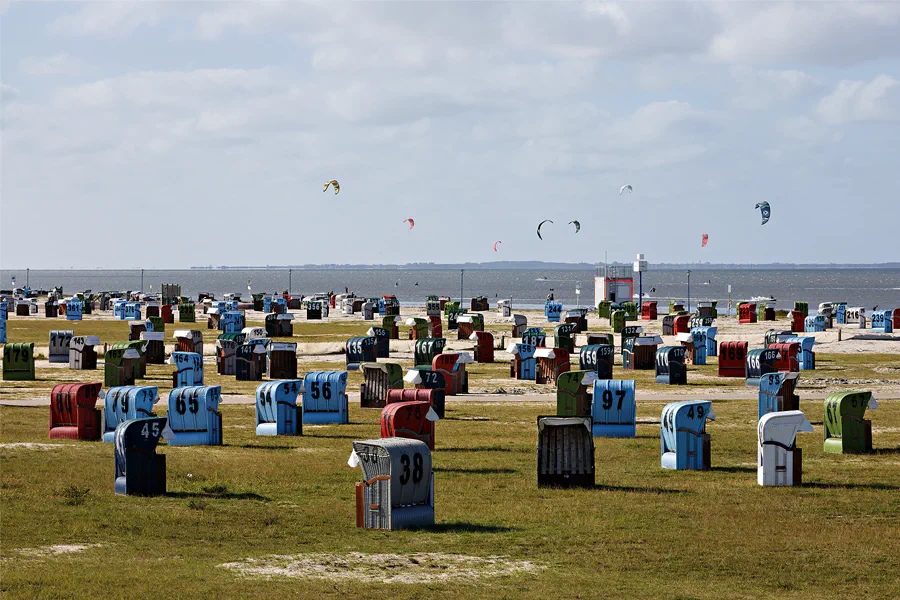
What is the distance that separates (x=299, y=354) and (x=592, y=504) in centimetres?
4312

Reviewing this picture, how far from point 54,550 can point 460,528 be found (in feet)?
18.1

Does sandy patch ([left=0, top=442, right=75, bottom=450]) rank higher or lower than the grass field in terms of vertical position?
higher

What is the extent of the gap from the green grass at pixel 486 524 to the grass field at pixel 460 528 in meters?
0.04

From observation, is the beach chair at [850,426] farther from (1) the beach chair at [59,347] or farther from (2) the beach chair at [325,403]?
(1) the beach chair at [59,347]

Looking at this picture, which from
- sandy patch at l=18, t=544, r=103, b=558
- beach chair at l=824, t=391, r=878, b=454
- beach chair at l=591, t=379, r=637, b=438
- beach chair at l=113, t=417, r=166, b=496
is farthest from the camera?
beach chair at l=591, t=379, r=637, b=438

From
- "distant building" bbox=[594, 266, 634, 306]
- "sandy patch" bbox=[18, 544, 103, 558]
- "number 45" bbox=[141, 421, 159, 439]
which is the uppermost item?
"distant building" bbox=[594, 266, 634, 306]

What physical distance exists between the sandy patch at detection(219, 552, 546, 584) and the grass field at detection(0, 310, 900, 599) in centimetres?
4

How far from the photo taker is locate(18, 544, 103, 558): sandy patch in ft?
50.6

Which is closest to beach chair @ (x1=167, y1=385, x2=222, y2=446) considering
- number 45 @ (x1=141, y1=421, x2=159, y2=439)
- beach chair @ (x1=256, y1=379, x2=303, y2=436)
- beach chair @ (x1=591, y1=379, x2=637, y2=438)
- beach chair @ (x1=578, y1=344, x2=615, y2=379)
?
beach chair @ (x1=256, y1=379, x2=303, y2=436)

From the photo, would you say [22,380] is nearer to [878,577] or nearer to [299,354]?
[299,354]

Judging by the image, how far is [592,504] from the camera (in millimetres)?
19656

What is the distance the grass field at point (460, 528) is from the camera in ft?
46.6

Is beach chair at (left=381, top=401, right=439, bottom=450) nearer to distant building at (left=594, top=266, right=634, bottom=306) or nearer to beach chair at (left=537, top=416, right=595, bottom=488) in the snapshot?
beach chair at (left=537, top=416, right=595, bottom=488)

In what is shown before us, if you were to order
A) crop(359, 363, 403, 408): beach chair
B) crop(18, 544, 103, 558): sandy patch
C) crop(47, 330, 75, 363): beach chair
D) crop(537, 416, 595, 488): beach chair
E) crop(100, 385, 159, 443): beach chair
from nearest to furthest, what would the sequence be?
1. crop(18, 544, 103, 558): sandy patch
2. crop(537, 416, 595, 488): beach chair
3. crop(100, 385, 159, 443): beach chair
4. crop(359, 363, 403, 408): beach chair
5. crop(47, 330, 75, 363): beach chair
